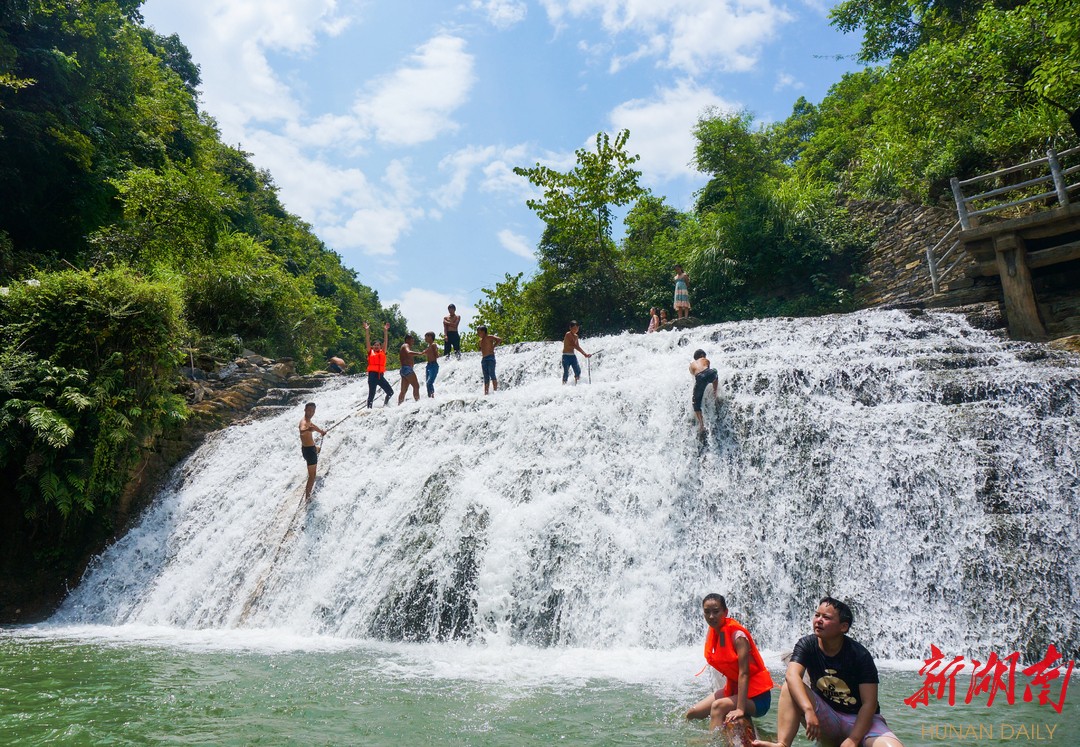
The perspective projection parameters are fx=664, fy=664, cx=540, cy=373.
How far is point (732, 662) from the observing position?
177 inches

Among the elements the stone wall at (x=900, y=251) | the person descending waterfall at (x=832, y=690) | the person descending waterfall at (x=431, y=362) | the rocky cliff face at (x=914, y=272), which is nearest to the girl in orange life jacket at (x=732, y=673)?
the person descending waterfall at (x=832, y=690)

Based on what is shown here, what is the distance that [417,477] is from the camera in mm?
10414

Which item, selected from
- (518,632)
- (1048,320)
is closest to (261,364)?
(518,632)

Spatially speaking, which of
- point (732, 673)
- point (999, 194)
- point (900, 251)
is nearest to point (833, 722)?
point (732, 673)

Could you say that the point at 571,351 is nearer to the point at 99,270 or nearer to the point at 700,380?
the point at 700,380

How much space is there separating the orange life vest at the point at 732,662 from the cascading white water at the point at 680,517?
9.77 ft

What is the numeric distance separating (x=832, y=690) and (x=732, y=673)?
0.72 m

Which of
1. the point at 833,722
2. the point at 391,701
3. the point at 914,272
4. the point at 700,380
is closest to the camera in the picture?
the point at 833,722

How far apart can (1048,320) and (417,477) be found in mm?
11312

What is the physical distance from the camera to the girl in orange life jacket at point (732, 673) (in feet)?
14.3

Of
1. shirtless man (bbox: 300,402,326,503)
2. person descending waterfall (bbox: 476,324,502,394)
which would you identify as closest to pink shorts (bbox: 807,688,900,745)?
shirtless man (bbox: 300,402,326,503)

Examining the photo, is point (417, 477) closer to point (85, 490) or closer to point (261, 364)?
point (85, 490)

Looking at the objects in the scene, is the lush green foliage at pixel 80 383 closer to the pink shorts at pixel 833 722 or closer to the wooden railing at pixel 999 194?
the pink shorts at pixel 833 722

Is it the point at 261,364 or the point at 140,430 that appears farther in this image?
the point at 261,364
